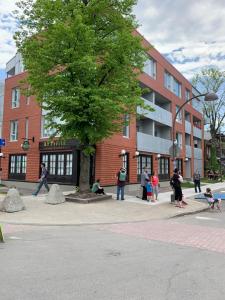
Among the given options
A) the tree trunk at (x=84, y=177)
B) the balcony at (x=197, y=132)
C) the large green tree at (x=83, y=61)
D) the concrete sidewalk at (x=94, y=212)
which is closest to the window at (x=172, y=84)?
the balcony at (x=197, y=132)

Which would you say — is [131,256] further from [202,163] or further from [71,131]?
[202,163]

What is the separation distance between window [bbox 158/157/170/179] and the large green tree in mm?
14114

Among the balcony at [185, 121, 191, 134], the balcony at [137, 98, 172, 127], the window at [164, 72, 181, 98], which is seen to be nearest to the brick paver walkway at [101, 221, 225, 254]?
the balcony at [137, 98, 172, 127]

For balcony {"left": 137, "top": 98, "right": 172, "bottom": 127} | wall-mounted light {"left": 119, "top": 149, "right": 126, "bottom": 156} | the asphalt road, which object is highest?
balcony {"left": 137, "top": 98, "right": 172, "bottom": 127}

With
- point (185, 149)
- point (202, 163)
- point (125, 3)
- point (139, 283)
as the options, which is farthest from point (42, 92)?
point (202, 163)

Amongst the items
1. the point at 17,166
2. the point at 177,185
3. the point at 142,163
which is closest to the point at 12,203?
the point at 177,185

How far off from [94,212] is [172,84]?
2427 centimetres

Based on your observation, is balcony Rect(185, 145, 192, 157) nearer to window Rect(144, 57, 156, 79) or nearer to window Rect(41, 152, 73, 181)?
window Rect(144, 57, 156, 79)

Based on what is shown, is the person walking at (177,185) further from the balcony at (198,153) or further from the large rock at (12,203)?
the balcony at (198,153)

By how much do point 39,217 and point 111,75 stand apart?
25.5 feet

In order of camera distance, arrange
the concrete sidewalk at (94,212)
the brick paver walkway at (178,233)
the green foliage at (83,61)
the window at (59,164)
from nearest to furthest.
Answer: the brick paver walkway at (178,233) < the concrete sidewalk at (94,212) < the green foliage at (83,61) < the window at (59,164)

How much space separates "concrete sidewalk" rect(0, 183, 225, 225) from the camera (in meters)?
11.8

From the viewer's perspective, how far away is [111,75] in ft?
53.5

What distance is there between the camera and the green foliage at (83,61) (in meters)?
14.4
